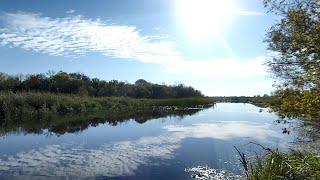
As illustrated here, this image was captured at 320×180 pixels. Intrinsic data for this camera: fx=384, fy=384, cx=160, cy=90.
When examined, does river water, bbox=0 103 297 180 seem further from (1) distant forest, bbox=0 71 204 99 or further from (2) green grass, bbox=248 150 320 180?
(1) distant forest, bbox=0 71 204 99

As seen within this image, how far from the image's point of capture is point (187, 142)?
17.2 metres

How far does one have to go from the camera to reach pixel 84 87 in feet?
192

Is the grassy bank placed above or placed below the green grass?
above

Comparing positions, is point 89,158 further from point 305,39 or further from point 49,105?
point 49,105

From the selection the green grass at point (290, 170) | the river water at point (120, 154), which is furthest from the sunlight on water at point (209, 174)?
the green grass at point (290, 170)

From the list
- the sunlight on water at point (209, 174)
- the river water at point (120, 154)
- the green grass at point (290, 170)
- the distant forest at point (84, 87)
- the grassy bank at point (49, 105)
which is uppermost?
the distant forest at point (84, 87)

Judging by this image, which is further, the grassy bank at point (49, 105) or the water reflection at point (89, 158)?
the grassy bank at point (49, 105)

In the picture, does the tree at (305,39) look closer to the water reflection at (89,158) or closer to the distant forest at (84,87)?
the water reflection at (89,158)

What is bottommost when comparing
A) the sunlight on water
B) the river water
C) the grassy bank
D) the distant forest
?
the sunlight on water

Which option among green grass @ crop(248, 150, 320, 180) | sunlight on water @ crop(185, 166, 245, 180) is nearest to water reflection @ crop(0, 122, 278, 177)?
sunlight on water @ crop(185, 166, 245, 180)

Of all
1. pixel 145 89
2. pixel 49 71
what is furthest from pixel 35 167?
pixel 145 89

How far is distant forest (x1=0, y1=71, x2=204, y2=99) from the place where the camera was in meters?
53.6

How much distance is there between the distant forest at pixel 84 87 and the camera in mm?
53594

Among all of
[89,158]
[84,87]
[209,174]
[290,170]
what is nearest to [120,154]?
[89,158]
